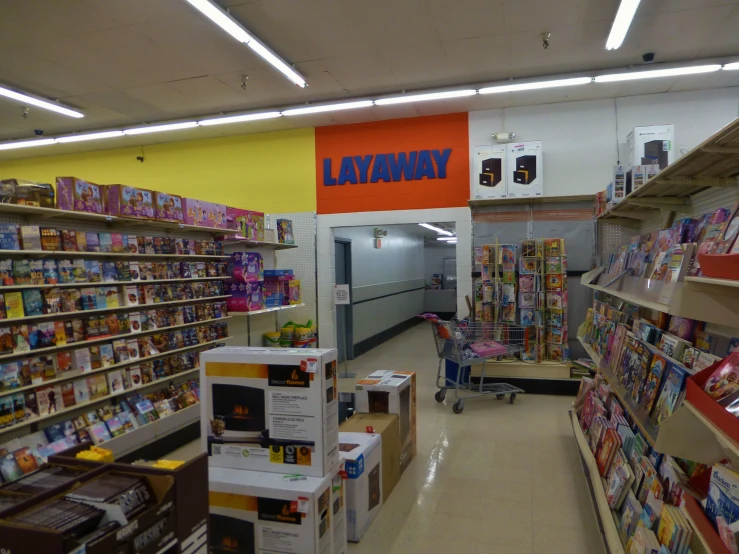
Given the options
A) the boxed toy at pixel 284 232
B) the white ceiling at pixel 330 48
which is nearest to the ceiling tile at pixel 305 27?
the white ceiling at pixel 330 48

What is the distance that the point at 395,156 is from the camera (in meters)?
7.40

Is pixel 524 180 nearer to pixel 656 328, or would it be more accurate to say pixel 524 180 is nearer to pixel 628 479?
pixel 656 328

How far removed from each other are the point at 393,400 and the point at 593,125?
4964 mm

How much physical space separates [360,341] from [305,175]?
3344 millimetres

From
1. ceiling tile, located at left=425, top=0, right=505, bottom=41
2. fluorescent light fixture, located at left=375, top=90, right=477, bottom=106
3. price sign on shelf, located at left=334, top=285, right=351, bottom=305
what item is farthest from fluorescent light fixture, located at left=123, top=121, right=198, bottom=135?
ceiling tile, located at left=425, top=0, right=505, bottom=41

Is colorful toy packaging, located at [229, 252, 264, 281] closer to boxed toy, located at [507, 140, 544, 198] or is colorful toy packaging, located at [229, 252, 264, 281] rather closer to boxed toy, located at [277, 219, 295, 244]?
boxed toy, located at [277, 219, 295, 244]

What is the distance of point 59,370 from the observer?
383 centimetres

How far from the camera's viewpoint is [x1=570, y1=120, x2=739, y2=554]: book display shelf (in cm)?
158

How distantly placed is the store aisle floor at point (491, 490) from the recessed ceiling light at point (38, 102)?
627cm

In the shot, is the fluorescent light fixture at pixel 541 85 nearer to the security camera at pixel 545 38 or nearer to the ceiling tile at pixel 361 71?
the security camera at pixel 545 38

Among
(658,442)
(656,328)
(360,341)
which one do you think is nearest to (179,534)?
(658,442)

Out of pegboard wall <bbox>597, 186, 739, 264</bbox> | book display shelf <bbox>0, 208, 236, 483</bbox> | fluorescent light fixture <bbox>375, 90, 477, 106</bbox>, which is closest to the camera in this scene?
pegboard wall <bbox>597, 186, 739, 264</bbox>

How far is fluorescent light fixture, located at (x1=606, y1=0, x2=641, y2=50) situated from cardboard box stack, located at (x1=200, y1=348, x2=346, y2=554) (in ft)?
12.4

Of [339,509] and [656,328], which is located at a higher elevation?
[656,328]
